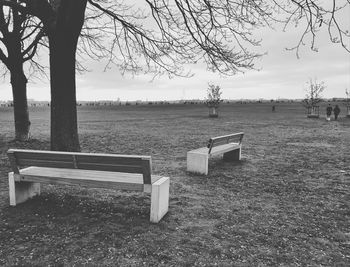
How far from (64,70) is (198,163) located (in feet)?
13.0

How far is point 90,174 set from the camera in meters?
4.79

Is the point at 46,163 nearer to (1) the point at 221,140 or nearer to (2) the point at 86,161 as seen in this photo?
(2) the point at 86,161

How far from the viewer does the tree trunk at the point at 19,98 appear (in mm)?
11670

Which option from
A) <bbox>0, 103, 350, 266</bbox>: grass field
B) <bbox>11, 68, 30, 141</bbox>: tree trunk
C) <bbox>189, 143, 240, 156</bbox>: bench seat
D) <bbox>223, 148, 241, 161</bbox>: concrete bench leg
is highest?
<bbox>11, 68, 30, 141</bbox>: tree trunk

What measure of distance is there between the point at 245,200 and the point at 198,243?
2037mm

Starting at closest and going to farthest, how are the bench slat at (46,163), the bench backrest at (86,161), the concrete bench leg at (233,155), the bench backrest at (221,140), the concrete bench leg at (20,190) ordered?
1. the bench backrest at (86,161)
2. the bench slat at (46,163)
3. the concrete bench leg at (20,190)
4. the bench backrest at (221,140)
5. the concrete bench leg at (233,155)

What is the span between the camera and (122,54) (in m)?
10.6

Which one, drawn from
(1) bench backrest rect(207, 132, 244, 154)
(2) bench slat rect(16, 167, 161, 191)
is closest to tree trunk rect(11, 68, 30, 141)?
(2) bench slat rect(16, 167, 161, 191)

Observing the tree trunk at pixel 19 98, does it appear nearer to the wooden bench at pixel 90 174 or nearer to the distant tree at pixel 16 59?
the distant tree at pixel 16 59

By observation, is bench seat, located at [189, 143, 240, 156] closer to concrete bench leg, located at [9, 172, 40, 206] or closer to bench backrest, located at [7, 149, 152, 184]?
bench backrest, located at [7, 149, 152, 184]

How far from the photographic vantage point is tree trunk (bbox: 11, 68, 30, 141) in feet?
38.3

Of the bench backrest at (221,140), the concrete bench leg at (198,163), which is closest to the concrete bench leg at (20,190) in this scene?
the concrete bench leg at (198,163)

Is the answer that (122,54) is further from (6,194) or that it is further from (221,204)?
(221,204)

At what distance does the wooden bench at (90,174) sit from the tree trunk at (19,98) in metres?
7.59
